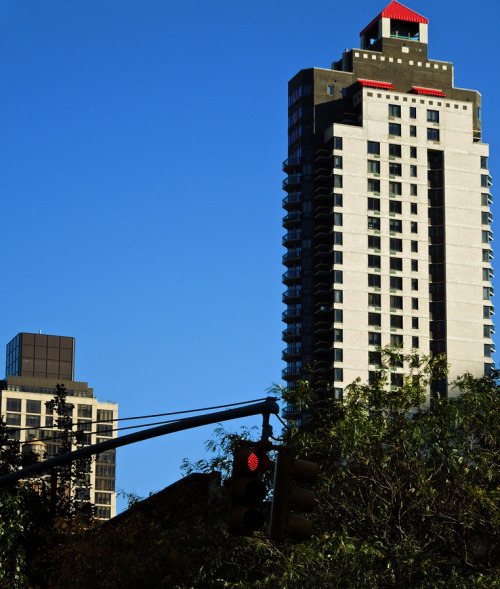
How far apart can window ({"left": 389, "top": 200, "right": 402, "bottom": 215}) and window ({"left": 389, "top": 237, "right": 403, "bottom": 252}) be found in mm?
3681

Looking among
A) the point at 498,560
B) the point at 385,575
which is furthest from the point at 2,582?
the point at 498,560

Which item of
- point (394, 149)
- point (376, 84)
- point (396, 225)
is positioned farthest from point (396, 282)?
point (376, 84)

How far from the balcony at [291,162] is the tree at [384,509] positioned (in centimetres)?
12196

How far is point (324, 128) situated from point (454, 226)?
21.3 metres

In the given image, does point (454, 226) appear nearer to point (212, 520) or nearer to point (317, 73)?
point (317, 73)

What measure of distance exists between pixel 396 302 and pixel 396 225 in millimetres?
10425

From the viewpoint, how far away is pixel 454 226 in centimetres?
16138

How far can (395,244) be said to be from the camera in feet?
522

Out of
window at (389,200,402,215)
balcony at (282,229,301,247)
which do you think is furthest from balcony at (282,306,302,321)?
window at (389,200,402,215)

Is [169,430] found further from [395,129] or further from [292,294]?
[395,129]

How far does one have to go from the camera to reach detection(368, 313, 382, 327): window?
505ft

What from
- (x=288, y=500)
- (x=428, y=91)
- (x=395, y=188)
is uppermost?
(x=428, y=91)

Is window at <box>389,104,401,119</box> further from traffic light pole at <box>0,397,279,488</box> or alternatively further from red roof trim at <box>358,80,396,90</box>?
traffic light pole at <box>0,397,279,488</box>

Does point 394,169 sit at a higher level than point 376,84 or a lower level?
lower
